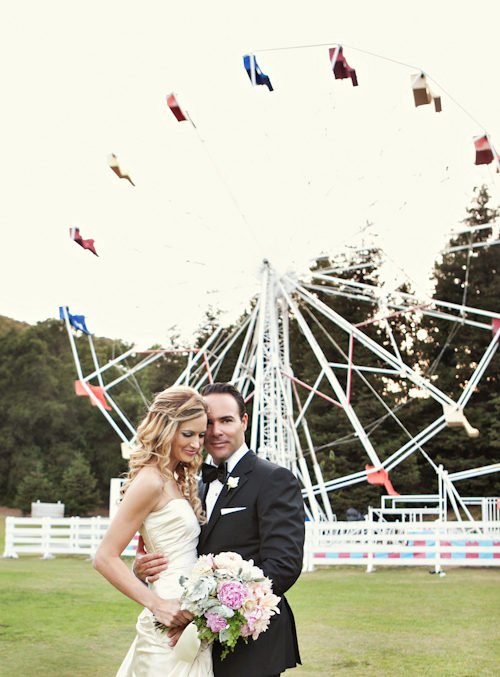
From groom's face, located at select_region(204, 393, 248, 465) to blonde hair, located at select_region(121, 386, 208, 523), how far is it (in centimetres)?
10

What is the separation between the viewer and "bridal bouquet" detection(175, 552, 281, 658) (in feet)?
9.37

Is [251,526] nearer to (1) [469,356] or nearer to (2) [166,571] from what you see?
(2) [166,571]

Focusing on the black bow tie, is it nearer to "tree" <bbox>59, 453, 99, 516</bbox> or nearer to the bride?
the bride

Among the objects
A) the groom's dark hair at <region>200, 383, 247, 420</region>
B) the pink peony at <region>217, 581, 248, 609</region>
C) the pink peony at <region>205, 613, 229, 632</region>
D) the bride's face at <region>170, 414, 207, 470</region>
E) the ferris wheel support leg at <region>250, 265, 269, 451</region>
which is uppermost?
the ferris wheel support leg at <region>250, 265, 269, 451</region>

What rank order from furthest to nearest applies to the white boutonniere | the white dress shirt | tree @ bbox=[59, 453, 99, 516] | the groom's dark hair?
tree @ bbox=[59, 453, 99, 516], the groom's dark hair, the white dress shirt, the white boutonniere

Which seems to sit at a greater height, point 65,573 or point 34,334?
point 34,334

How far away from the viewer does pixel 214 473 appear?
11.8 ft

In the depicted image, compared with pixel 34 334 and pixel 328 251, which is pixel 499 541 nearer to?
pixel 328 251

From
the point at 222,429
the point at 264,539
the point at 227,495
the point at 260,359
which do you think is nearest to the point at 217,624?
the point at 264,539

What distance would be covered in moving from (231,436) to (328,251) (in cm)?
1209

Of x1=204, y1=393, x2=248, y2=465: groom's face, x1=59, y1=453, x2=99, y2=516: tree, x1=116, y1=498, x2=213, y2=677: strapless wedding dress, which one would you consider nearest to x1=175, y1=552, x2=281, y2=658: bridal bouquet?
x1=116, y1=498, x2=213, y2=677: strapless wedding dress

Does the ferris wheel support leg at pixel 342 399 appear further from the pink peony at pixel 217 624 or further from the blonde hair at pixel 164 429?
the pink peony at pixel 217 624

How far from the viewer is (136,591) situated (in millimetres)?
3117

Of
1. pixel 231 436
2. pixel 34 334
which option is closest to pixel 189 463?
pixel 231 436
